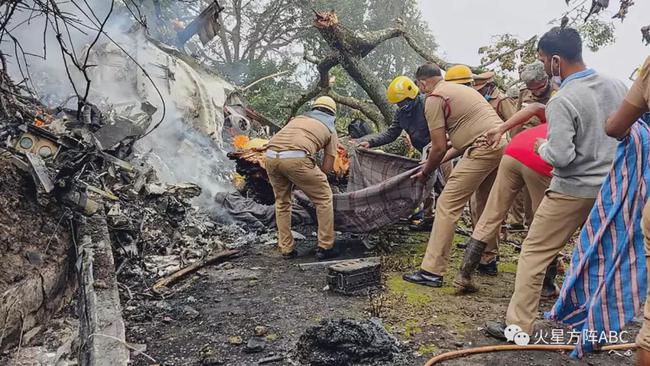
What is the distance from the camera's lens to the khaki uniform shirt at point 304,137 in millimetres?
4715

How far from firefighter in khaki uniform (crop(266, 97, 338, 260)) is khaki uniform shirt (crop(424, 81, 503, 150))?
1.37 m

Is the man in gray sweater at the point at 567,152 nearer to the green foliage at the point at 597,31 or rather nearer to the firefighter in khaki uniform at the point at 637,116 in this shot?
the firefighter in khaki uniform at the point at 637,116

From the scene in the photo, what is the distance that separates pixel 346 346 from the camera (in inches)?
104

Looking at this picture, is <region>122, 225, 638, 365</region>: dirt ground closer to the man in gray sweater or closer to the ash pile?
the ash pile

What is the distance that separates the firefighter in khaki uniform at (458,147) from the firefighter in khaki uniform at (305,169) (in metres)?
1.21

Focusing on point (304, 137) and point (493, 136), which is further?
point (304, 137)

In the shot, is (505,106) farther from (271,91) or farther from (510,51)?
(271,91)

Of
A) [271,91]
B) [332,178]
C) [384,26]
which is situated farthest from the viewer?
[384,26]

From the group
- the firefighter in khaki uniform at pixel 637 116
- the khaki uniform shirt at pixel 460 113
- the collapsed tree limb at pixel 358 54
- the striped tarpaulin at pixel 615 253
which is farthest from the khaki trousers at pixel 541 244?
the collapsed tree limb at pixel 358 54

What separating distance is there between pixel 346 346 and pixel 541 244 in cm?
129

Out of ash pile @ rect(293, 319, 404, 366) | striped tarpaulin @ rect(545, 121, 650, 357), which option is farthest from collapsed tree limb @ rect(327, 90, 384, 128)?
striped tarpaulin @ rect(545, 121, 650, 357)

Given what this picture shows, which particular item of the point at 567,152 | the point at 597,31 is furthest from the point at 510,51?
the point at 567,152

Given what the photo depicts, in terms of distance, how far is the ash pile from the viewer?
103 inches

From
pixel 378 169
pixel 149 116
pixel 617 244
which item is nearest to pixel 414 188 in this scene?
pixel 378 169
